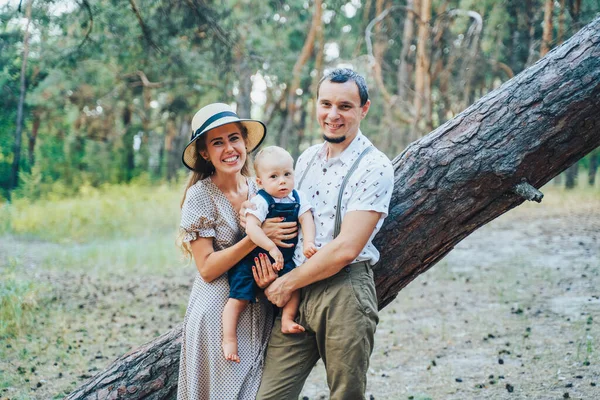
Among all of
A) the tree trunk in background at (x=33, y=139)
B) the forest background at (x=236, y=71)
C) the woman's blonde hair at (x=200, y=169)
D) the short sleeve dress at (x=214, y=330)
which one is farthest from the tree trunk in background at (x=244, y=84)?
the short sleeve dress at (x=214, y=330)

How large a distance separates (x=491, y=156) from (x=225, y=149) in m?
1.35

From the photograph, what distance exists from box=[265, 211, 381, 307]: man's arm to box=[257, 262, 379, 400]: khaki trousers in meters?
0.11

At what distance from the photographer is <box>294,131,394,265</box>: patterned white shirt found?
8.74ft

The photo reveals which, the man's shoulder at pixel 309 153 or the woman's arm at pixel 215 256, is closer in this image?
the woman's arm at pixel 215 256

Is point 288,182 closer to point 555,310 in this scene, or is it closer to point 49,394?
point 49,394

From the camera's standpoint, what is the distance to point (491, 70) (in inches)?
736

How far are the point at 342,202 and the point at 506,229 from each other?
10876mm

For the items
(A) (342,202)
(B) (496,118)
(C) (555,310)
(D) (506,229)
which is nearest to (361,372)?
(A) (342,202)

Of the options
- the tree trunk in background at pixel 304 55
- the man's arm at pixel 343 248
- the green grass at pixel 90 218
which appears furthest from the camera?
the tree trunk in background at pixel 304 55

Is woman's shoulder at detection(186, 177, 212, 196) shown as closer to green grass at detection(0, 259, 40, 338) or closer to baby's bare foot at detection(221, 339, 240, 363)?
baby's bare foot at detection(221, 339, 240, 363)

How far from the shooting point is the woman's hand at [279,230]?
9.19ft

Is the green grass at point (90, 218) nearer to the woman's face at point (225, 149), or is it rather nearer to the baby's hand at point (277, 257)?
the woman's face at point (225, 149)

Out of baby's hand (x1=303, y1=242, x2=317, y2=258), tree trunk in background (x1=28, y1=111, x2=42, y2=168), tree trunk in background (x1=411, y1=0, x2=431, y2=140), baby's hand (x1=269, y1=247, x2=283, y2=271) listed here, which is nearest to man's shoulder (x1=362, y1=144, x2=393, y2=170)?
baby's hand (x1=303, y1=242, x2=317, y2=258)

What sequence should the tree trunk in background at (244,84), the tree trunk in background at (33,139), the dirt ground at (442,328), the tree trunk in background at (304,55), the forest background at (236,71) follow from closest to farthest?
the dirt ground at (442,328), the forest background at (236,71), the tree trunk in background at (244,84), the tree trunk in background at (304,55), the tree trunk in background at (33,139)
